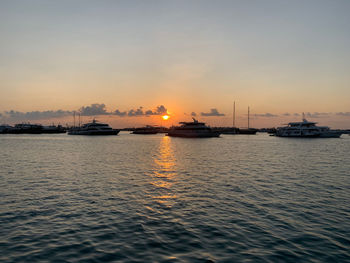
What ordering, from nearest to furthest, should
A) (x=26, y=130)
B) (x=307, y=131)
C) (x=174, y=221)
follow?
(x=174, y=221), (x=307, y=131), (x=26, y=130)

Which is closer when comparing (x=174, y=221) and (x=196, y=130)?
(x=174, y=221)

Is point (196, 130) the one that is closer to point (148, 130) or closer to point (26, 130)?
point (148, 130)

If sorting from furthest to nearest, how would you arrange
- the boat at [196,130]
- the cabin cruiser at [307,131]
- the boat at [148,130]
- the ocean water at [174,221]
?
the boat at [148,130] → the cabin cruiser at [307,131] → the boat at [196,130] → the ocean water at [174,221]

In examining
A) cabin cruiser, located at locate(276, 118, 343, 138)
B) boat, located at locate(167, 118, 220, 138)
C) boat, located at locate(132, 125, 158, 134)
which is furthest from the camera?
boat, located at locate(132, 125, 158, 134)

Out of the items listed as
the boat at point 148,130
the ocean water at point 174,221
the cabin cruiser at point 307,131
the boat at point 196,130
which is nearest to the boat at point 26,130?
the boat at point 148,130

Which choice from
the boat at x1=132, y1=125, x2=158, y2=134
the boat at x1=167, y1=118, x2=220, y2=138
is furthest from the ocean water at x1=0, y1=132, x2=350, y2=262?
the boat at x1=132, y1=125, x2=158, y2=134

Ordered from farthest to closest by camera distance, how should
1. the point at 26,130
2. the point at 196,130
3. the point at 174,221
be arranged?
the point at 26,130 < the point at 196,130 < the point at 174,221

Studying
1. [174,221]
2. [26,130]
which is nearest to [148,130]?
[26,130]

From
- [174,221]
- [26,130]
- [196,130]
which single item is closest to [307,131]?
[196,130]

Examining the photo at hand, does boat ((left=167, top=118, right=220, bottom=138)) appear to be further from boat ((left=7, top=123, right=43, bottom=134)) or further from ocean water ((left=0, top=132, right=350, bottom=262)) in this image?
boat ((left=7, top=123, right=43, bottom=134))

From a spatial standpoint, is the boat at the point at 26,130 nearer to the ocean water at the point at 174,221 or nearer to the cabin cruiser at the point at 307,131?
the cabin cruiser at the point at 307,131

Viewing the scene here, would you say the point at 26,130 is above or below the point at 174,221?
above

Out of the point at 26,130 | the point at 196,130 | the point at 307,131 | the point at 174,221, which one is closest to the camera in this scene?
the point at 174,221

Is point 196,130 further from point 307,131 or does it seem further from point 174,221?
point 174,221
